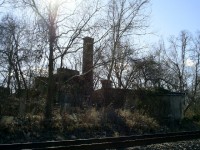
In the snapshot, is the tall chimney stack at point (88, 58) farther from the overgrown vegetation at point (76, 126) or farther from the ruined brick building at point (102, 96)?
the overgrown vegetation at point (76, 126)

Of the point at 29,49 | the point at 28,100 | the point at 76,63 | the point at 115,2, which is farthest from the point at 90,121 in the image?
the point at 115,2

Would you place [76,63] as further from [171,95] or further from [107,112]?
[107,112]

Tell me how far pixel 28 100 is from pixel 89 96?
6.79 meters

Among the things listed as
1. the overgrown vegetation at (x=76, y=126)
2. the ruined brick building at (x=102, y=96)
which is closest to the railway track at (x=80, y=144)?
the overgrown vegetation at (x=76, y=126)

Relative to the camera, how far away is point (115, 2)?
38.0 metres

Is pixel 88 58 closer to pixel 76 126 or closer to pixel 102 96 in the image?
pixel 102 96

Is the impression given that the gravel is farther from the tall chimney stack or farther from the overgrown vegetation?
the tall chimney stack

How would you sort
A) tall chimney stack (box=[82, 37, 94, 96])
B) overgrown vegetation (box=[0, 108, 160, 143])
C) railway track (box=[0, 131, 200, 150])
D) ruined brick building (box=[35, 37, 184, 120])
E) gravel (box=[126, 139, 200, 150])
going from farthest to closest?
ruined brick building (box=[35, 37, 184, 120]) < tall chimney stack (box=[82, 37, 94, 96]) < overgrown vegetation (box=[0, 108, 160, 143]) < gravel (box=[126, 139, 200, 150]) < railway track (box=[0, 131, 200, 150])

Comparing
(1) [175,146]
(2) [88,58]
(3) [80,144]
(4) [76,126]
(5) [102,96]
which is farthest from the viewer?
(5) [102,96]

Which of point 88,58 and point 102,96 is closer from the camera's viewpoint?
point 88,58

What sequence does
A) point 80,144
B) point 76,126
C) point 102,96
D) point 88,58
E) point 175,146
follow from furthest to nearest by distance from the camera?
point 102,96 < point 88,58 < point 76,126 < point 175,146 < point 80,144

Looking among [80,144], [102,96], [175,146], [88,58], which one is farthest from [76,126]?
[102,96]

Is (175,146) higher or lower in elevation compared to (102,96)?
lower

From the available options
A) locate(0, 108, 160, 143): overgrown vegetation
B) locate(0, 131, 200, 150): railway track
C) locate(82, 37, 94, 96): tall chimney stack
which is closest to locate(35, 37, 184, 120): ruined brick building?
locate(82, 37, 94, 96): tall chimney stack
